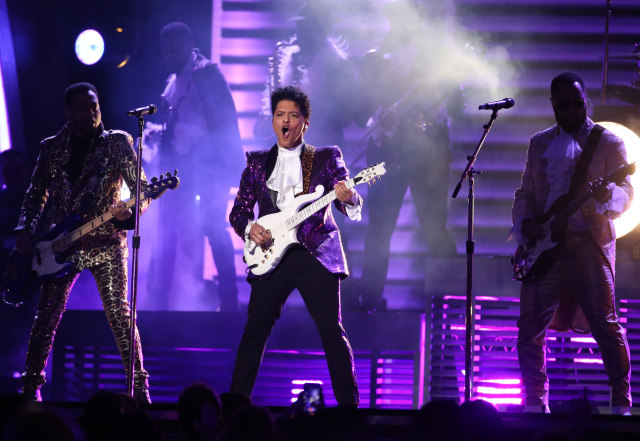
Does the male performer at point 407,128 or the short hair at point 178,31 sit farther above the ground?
the short hair at point 178,31

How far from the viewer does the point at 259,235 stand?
4.93 metres

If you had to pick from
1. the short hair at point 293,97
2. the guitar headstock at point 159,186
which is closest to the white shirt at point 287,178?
the short hair at point 293,97

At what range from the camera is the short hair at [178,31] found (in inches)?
339

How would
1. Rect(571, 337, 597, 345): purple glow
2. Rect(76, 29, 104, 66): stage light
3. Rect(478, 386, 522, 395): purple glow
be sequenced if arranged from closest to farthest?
Rect(571, 337, 597, 345): purple glow, Rect(478, 386, 522, 395): purple glow, Rect(76, 29, 104, 66): stage light

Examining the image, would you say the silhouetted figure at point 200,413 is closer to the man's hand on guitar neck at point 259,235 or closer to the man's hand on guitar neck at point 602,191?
the man's hand on guitar neck at point 259,235

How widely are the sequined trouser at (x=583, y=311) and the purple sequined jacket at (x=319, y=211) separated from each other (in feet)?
4.61

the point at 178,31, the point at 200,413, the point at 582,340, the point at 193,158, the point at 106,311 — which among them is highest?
the point at 178,31

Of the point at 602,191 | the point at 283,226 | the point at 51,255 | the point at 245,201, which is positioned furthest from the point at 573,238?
the point at 51,255

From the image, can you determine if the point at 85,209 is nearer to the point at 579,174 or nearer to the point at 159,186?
the point at 159,186

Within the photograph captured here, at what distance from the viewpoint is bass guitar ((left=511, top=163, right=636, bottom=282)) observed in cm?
521

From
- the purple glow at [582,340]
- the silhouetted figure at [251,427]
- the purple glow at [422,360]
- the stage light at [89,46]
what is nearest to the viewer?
the silhouetted figure at [251,427]

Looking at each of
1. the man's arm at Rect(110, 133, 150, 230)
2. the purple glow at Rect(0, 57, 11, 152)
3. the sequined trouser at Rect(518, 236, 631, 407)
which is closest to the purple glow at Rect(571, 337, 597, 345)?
the sequined trouser at Rect(518, 236, 631, 407)

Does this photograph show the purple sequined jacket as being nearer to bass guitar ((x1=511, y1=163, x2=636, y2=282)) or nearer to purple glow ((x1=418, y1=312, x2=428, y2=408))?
bass guitar ((x1=511, y1=163, x2=636, y2=282))

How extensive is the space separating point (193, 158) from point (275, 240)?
12.7ft
